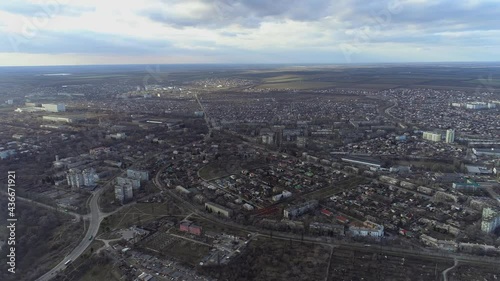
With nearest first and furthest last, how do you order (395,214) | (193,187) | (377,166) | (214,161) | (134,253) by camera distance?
(134,253)
(395,214)
(193,187)
(377,166)
(214,161)

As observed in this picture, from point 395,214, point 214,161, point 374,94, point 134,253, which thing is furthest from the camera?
point 374,94

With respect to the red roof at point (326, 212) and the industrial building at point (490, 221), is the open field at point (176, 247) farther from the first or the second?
the industrial building at point (490, 221)

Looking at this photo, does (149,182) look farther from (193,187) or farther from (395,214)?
(395,214)

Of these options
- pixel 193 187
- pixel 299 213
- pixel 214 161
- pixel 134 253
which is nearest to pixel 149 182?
pixel 193 187

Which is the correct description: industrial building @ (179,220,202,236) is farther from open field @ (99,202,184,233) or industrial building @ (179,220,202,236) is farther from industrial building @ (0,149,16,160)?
industrial building @ (0,149,16,160)

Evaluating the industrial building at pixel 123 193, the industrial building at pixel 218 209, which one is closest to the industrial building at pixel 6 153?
the industrial building at pixel 123 193

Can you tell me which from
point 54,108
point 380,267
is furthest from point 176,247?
point 54,108
